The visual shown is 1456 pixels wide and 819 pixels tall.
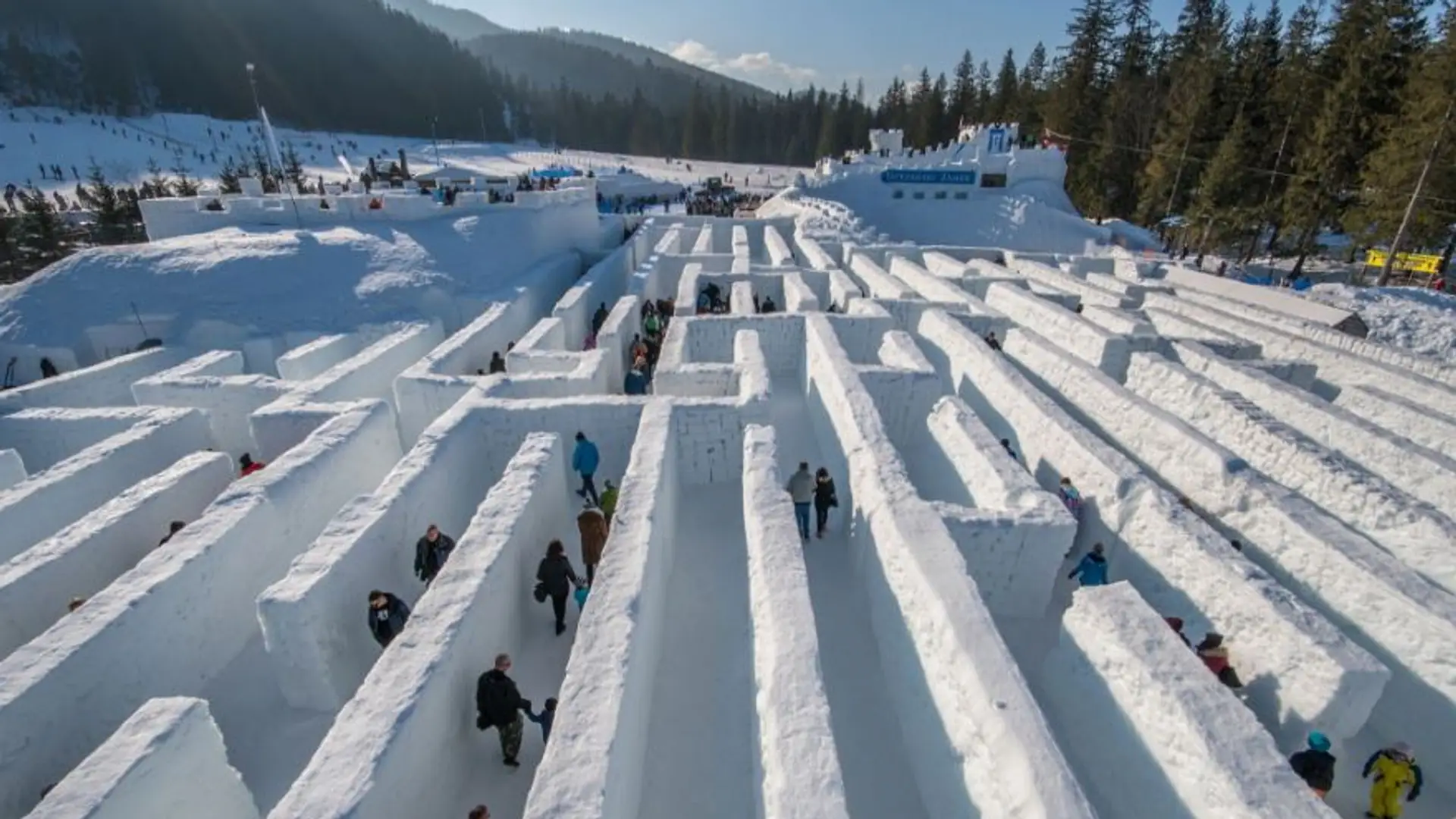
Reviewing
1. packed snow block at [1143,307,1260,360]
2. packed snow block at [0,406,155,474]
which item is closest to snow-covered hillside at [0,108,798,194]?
packed snow block at [1143,307,1260,360]

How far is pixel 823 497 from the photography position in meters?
8.02

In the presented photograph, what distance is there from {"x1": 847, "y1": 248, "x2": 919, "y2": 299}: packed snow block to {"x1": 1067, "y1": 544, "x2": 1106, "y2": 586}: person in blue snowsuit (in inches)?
344

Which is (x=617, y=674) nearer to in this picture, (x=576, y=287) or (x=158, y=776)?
(x=158, y=776)

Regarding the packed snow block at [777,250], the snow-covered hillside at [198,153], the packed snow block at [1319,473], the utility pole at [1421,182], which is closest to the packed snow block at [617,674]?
the packed snow block at [1319,473]

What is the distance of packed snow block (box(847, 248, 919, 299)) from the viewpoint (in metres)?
15.4

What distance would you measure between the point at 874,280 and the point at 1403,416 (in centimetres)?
1053

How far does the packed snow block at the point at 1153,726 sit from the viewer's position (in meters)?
3.85

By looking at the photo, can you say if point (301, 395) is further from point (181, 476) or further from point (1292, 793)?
point (1292, 793)

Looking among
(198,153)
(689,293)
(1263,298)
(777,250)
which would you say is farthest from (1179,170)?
(198,153)

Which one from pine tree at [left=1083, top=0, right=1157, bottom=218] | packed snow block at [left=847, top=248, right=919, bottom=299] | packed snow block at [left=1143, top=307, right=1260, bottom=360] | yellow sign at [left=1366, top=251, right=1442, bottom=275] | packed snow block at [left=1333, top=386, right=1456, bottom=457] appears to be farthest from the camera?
pine tree at [left=1083, top=0, right=1157, bottom=218]

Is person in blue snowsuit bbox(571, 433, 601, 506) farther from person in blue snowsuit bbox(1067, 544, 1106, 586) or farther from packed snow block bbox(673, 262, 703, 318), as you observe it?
person in blue snowsuit bbox(1067, 544, 1106, 586)

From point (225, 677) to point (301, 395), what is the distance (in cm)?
472

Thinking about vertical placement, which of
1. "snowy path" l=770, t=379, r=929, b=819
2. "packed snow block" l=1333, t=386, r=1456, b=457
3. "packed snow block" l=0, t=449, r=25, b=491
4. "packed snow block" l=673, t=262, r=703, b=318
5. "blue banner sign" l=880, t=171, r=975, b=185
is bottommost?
"snowy path" l=770, t=379, r=929, b=819

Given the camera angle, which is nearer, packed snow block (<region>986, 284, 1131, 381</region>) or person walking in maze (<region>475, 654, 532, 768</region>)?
person walking in maze (<region>475, 654, 532, 768</region>)
